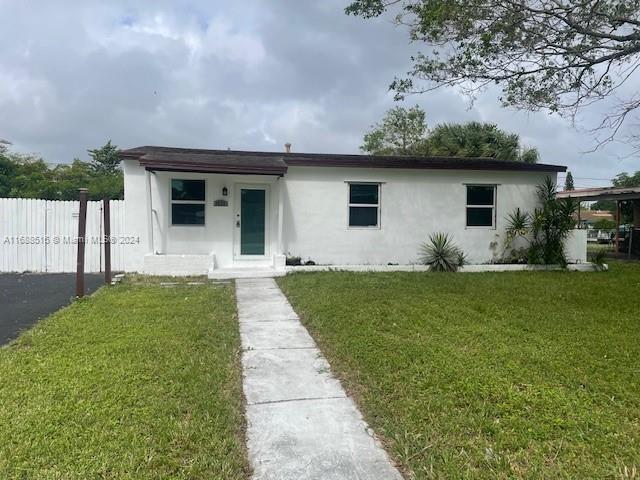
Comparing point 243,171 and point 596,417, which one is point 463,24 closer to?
point 243,171

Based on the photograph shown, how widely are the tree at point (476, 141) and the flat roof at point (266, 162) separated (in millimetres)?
9440

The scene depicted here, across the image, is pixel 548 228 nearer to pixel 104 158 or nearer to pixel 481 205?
pixel 481 205

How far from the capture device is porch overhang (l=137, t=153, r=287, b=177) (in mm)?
9977

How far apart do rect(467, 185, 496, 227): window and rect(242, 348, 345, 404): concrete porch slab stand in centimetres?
873

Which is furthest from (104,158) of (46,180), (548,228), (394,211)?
(548,228)

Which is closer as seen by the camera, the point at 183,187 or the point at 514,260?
the point at 183,187

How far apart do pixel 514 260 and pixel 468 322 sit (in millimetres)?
7337

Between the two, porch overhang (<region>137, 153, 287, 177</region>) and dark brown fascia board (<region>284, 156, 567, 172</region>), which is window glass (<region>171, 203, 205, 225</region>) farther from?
dark brown fascia board (<region>284, 156, 567, 172</region>)

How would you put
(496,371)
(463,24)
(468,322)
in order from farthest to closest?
(463,24) < (468,322) < (496,371)

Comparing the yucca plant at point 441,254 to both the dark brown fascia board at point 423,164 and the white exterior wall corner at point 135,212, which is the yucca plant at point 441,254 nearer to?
the dark brown fascia board at point 423,164

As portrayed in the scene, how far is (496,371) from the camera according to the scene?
4.09 m

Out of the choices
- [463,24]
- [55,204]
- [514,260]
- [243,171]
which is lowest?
[514,260]

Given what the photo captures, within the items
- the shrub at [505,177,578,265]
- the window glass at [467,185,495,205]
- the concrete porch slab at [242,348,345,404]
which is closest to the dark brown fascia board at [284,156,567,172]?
the window glass at [467,185,495,205]

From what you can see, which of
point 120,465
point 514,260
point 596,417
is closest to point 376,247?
point 514,260
